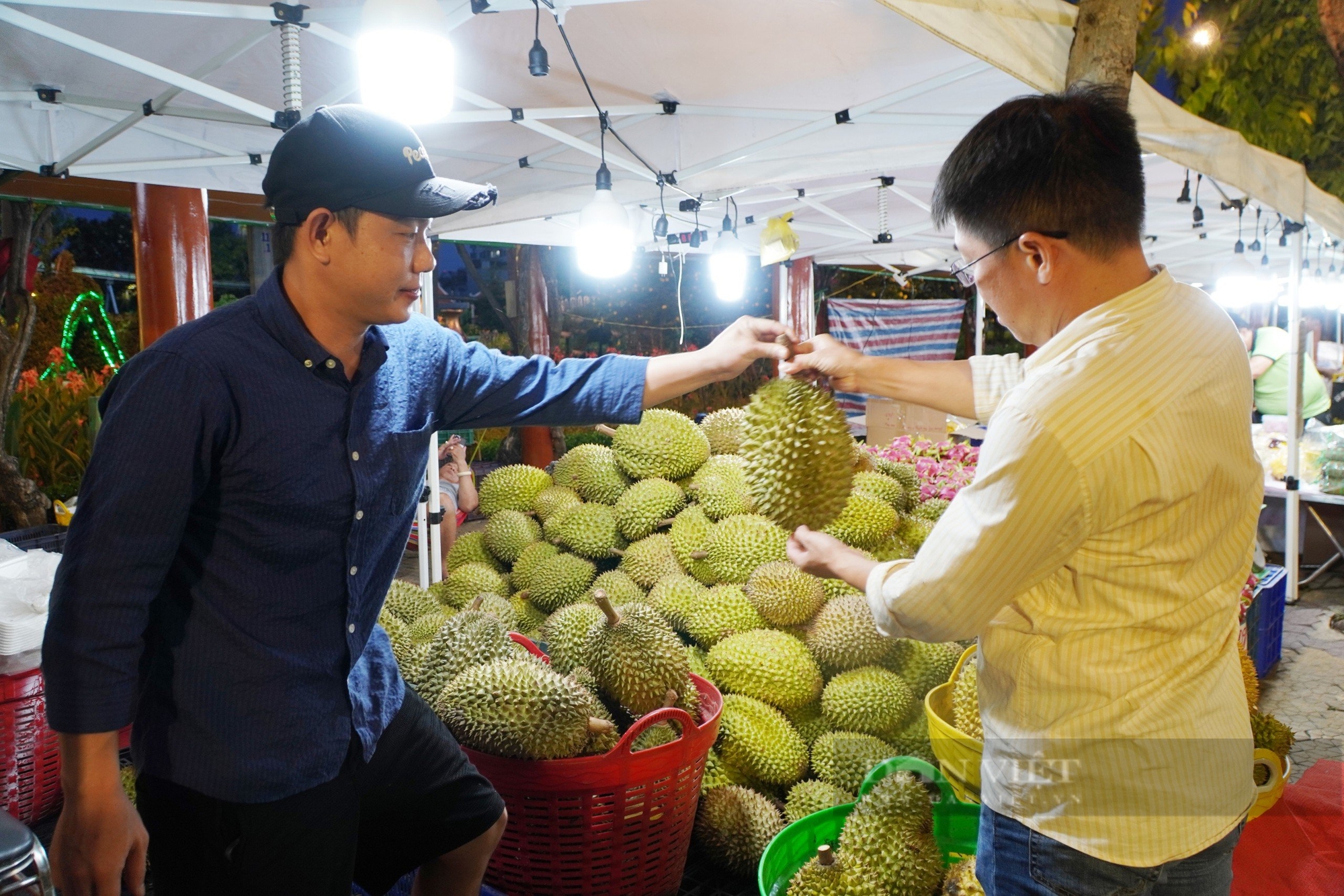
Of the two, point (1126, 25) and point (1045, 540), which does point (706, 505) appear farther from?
point (1045, 540)

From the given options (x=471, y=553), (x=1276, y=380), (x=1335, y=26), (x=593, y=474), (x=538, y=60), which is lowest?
(x=471, y=553)

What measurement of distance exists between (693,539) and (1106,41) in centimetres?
215

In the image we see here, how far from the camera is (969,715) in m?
2.28

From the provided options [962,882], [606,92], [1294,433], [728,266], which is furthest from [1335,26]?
[962,882]

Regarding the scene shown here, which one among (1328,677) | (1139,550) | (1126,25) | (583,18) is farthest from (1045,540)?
(1328,677)

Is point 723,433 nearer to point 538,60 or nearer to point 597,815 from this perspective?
point 538,60

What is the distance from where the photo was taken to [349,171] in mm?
1412

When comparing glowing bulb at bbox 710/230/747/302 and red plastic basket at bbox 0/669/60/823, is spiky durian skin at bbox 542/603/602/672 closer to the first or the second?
red plastic basket at bbox 0/669/60/823

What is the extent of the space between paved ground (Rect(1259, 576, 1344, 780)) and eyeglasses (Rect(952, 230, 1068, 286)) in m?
3.24

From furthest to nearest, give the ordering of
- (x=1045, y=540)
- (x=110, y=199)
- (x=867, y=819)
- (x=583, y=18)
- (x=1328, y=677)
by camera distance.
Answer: (x=110, y=199)
(x=1328, y=677)
(x=583, y=18)
(x=867, y=819)
(x=1045, y=540)

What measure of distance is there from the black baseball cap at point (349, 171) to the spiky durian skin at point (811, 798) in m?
1.98

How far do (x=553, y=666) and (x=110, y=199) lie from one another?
20.7 ft

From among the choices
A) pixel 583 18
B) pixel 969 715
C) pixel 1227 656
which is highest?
pixel 583 18

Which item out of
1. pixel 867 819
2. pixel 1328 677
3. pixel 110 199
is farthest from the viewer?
pixel 110 199
